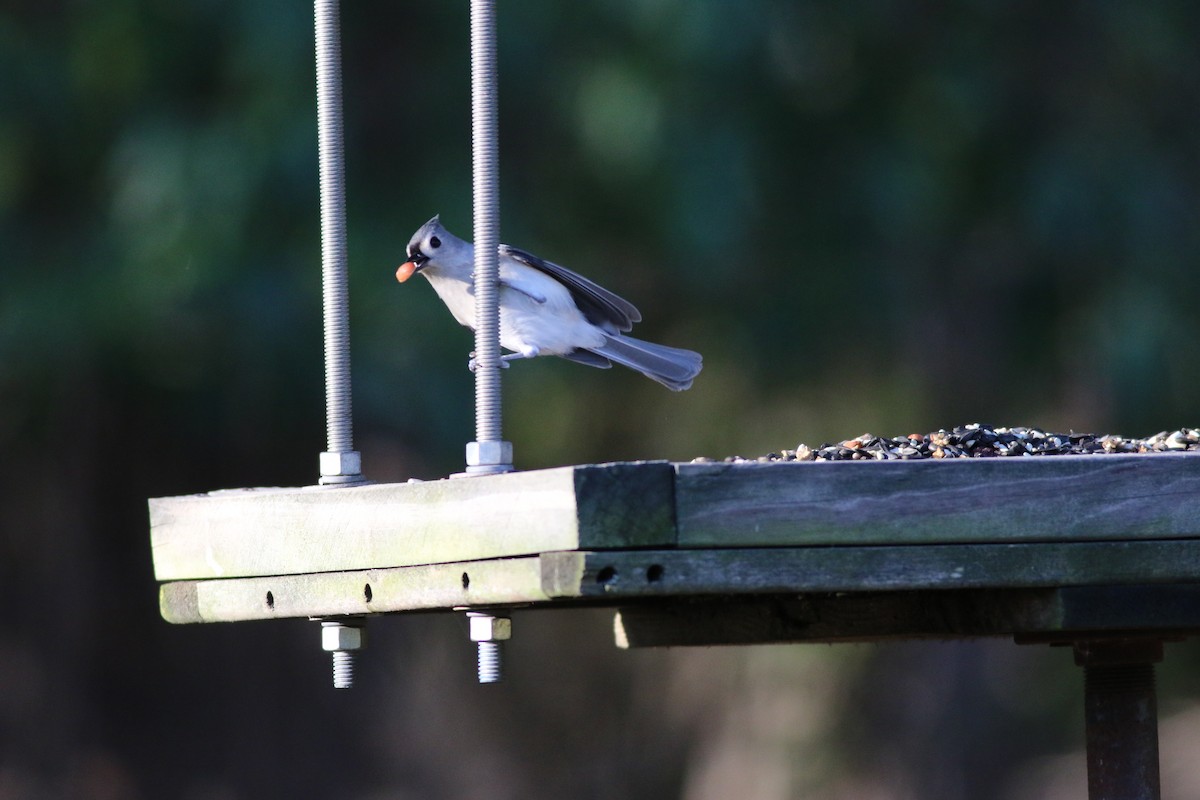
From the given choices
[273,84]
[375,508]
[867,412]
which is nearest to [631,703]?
[867,412]

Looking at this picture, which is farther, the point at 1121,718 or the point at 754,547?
the point at 1121,718

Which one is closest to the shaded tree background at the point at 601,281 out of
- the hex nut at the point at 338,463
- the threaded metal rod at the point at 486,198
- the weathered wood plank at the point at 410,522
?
the weathered wood plank at the point at 410,522

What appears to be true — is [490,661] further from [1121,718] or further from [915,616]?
A: [1121,718]

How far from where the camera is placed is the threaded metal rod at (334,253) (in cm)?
336

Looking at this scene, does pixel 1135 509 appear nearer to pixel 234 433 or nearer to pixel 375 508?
pixel 375 508

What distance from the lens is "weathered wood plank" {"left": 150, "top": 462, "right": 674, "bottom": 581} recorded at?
8.59 feet

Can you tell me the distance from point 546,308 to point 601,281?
164 inches

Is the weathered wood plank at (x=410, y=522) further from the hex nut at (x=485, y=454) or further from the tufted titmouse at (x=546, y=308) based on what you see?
the tufted titmouse at (x=546, y=308)

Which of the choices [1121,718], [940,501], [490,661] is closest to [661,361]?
[1121,718]

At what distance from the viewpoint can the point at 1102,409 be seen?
28.1ft

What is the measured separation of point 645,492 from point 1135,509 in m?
0.84

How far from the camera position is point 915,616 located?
3.36m

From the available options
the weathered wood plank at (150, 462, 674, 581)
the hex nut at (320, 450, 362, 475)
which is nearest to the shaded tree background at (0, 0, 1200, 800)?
the weathered wood plank at (150, 462, 674, 581)

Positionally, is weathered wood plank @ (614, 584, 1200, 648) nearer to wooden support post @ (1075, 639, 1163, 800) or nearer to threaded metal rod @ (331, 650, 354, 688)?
wooden support post @ (1075, 639, 1163, 800)
